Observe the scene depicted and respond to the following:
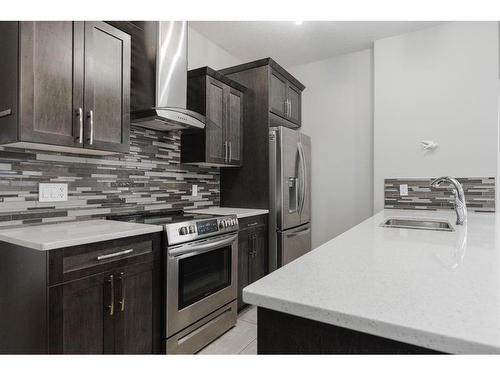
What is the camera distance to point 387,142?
10.9ft

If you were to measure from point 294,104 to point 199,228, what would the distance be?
2.29 m

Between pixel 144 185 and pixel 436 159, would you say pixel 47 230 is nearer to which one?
pixel 144 185

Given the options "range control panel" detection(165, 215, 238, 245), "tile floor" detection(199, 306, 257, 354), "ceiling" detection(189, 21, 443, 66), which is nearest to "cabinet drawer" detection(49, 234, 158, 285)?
"range control panel" detection(165, 215, 238, 245)

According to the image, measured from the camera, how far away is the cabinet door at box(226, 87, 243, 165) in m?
2.97

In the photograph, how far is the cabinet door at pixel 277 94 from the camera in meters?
3.18

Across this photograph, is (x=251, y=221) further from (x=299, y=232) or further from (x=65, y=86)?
(x=65, y=86)

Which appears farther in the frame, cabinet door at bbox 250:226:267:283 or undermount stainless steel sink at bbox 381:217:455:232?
cabinet door at bbox 250:226:267:283

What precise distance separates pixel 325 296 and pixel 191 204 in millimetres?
2460

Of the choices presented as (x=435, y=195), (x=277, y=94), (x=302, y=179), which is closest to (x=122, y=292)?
(x=302, y=179)

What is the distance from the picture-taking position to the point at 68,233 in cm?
157

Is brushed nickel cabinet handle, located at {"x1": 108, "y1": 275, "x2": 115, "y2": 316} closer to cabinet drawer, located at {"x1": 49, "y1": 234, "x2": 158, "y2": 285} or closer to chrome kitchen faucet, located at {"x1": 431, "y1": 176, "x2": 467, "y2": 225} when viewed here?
cabinet drawer, located at {"x1": 49, "y1": 234, "x2": 158, "y2": 285}

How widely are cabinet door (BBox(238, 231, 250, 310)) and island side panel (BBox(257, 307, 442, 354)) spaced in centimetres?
191

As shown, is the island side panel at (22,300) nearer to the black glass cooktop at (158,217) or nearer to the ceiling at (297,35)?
the black glass cooktop at (158,217)

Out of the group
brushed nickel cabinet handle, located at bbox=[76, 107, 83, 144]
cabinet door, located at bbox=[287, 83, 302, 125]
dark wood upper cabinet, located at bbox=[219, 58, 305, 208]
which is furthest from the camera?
cabinet door, located at bbox=[287, 83, 302, 125]
